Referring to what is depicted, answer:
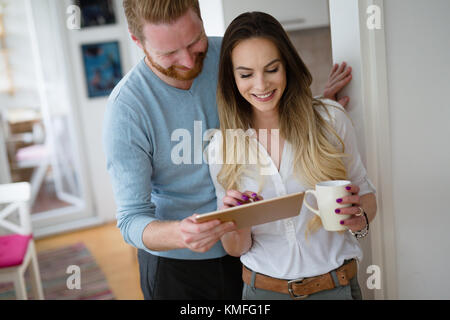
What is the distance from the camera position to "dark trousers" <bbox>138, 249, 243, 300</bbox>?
148cm

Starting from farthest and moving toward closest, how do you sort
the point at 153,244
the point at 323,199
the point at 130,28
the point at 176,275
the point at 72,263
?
the point at 72,263 < the point at 176,275 < the point at 130,28 < the point at 153,244 < the point at 323,199

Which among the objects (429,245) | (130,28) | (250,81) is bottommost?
(429,245)

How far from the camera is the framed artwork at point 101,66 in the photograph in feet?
12.6

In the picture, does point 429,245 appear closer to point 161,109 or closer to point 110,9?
point 161,109

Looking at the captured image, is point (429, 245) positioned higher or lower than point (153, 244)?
lower

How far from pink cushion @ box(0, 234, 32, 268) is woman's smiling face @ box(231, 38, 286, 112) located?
5.52 feet

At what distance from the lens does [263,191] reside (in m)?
1.24

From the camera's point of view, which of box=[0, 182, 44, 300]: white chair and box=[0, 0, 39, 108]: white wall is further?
box=[0, 0, 39, 108]: white wall

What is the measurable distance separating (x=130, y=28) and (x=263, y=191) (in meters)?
0.62

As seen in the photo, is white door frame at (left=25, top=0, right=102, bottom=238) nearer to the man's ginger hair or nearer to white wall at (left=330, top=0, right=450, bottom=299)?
the man's ginger hair

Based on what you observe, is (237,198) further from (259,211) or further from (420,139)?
(420,139)

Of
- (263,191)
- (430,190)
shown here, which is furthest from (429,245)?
(263,191)

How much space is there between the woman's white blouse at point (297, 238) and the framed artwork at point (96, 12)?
3.04 metres

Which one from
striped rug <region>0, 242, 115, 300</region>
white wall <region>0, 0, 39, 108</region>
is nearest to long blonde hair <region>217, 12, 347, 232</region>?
striped rug <region>0, 242, 115, 300</region>
